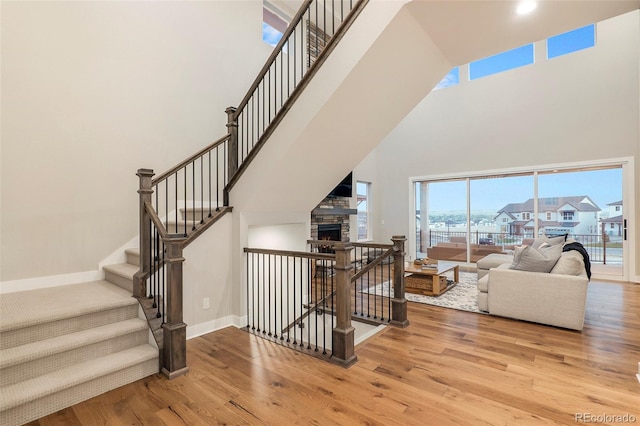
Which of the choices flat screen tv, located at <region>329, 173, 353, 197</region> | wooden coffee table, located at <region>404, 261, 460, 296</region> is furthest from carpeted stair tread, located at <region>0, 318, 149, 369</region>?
flat screen tv, located at <region>329, 173, 353, 197</region>

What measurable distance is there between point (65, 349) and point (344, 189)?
5.38 m

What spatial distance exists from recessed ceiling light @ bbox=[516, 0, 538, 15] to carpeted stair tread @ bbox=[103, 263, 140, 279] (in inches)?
158

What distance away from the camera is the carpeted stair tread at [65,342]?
2.04 metres

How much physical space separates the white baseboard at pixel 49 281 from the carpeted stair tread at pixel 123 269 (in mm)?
156

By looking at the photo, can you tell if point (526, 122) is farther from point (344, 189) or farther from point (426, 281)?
point (426, 281)

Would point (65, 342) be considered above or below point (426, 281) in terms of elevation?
above

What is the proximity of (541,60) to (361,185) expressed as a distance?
457 centimetres

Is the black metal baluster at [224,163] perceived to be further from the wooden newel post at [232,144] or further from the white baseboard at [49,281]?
the white baseboard at [49,281]

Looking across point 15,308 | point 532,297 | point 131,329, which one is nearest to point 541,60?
point 532,297

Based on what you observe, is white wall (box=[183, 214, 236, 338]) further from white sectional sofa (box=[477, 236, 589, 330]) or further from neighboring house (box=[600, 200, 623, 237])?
neighboring house (box=[600, 200, 623, 237])

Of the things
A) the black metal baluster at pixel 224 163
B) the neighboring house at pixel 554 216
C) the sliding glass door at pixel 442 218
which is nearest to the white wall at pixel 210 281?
the black metal baluster at pixel 224 163

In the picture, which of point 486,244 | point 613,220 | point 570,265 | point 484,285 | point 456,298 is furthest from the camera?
point 486,244

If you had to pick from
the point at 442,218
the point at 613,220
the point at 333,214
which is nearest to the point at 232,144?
the point at 333,214

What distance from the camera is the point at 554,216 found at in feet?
20.5
